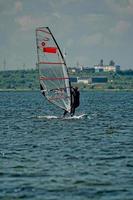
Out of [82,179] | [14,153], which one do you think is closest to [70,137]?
[14,153]

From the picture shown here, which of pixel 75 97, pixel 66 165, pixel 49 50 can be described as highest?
pixel 49 50

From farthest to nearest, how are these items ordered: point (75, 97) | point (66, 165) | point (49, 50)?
point (49, 50), point (75, 97), point (66, 165)

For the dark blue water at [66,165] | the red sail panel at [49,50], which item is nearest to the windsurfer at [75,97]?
the red sail panel at [49,50]

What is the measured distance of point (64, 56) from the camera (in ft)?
281

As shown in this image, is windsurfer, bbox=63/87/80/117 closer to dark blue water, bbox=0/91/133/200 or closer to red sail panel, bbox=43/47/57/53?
red sail panel, bbox=43/47/57/53

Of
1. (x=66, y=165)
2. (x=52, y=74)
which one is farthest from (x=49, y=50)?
(x=66, y=165)

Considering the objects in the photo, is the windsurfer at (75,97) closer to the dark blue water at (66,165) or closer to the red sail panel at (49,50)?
the red sail panel at (49,50)

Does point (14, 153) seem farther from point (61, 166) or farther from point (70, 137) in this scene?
point (70, 137)

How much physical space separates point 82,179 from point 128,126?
1624 inches

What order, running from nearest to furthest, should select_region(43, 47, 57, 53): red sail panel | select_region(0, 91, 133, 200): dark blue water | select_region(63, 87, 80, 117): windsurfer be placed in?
select_region(0, 91, 133, 200): dark blue water, select_region(63, 87, 80, 117): windsurfer, select_region(43, 47, 57, 53): red sail panel

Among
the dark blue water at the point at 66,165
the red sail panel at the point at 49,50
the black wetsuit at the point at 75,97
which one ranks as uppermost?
the red sail panel at the point at 49,50

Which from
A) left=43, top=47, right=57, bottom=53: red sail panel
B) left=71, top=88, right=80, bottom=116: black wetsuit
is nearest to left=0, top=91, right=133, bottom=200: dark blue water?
left=71, top=88, right=80, bottom=116: black wetsuit

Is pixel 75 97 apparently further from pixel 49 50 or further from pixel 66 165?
pixel 66 165

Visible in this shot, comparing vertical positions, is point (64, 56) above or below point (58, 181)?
above
